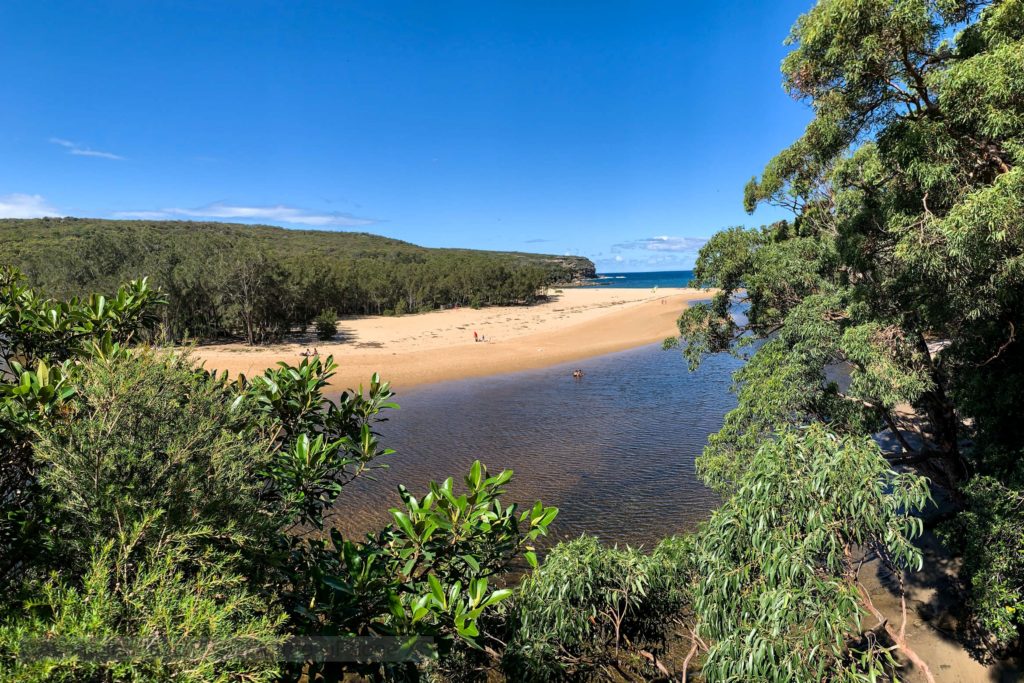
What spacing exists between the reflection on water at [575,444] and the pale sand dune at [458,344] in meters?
4.48

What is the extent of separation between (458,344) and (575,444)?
80.8 feet

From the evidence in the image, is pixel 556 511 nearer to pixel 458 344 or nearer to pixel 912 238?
pixel 912 238

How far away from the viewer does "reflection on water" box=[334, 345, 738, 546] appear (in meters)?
14.7

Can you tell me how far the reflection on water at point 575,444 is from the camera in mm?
14695

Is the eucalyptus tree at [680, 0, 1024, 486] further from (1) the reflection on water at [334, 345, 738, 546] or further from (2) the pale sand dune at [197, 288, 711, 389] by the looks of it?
(2) the pale sand dune at [197, 288, 711, 389]

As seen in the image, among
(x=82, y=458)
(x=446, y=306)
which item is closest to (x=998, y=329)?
(x=82, y=458)

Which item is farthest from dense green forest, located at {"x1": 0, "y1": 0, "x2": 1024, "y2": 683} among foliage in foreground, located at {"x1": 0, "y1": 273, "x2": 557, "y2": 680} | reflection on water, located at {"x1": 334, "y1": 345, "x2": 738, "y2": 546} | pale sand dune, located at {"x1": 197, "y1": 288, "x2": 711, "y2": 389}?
pale sand dune, located at {"x1": 197, "y1": 288, "x2": 711, "y2": 389}

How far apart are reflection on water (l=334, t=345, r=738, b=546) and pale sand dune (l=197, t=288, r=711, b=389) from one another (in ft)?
14.7

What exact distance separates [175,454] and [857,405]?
11.9 meters

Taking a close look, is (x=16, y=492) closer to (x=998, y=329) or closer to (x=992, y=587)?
(x=992, y=587)

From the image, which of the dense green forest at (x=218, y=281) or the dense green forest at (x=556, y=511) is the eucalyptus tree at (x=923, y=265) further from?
the dense green forest at (x=218, y=281)

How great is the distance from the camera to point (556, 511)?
4.03 metres

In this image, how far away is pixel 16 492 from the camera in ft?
10.6

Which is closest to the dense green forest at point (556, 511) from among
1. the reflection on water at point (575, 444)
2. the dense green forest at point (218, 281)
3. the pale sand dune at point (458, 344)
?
the reflection on water at point (575, 444)
